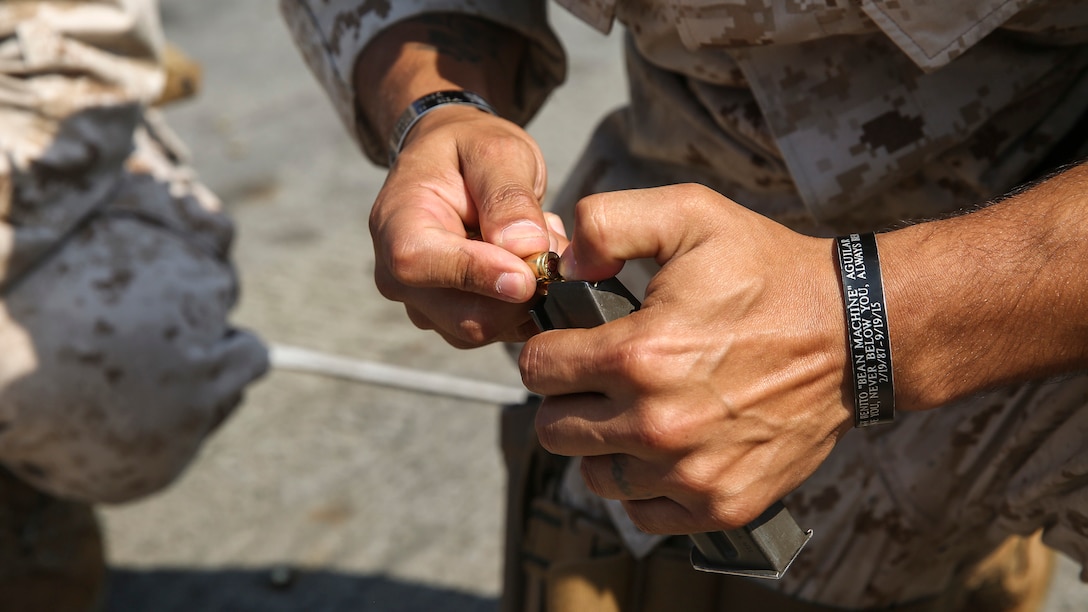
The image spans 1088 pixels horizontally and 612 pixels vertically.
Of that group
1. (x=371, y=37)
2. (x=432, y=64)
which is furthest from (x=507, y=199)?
(x=371, y=37)

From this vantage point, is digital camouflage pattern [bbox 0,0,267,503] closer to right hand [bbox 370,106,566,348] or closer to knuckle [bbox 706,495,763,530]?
right hand [bbox 370,106,566,348]

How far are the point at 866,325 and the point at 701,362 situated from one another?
0.54 ft

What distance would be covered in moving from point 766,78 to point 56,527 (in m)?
1.67

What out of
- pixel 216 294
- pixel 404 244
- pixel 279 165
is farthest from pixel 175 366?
pixel 279 165

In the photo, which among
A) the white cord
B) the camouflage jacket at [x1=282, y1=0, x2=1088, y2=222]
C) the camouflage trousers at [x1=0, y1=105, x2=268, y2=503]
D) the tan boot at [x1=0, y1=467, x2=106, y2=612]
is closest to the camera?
the camouflage jacket at [x1=282, y1=0, x2=1088, y2=222]

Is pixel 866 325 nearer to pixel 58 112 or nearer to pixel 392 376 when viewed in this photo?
pixel 58 112

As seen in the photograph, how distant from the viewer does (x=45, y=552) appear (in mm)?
2051

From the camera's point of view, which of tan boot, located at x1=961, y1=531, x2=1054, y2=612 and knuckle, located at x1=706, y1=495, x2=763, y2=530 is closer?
knuckle, located at x1=706, y1=495, x2=763, y2=530

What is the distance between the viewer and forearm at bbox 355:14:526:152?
1434 millimetres

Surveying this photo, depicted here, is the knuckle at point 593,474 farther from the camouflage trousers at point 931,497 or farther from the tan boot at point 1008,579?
the tan boot at point 1008,579

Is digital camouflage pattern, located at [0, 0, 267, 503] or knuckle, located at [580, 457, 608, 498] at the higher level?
knuckle, located at [580, 457, 608, 498]

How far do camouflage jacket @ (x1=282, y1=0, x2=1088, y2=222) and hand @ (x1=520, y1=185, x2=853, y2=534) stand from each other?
32 centimetres

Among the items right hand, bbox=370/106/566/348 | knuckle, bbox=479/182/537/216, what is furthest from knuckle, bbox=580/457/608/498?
A: knuckle, bbox=479/182/537/216

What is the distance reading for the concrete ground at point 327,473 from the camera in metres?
2.26
